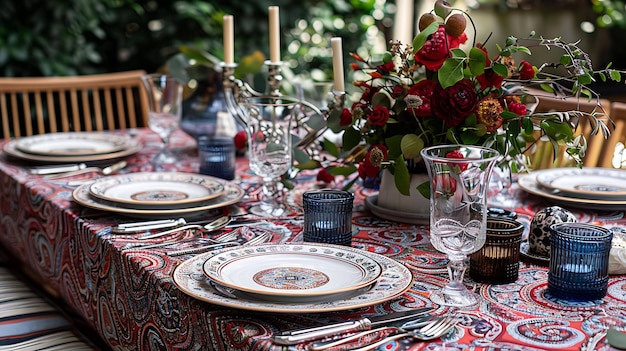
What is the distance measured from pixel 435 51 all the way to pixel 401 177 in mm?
211

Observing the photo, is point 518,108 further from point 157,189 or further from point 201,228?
point 157,189

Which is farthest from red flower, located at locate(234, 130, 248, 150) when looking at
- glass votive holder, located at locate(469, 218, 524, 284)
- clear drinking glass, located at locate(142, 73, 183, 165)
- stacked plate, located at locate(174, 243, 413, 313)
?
glass votive holder, located at locate(469, 218, 524, 284)

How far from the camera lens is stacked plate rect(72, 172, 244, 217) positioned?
4.55 ft

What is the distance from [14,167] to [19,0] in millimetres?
1618

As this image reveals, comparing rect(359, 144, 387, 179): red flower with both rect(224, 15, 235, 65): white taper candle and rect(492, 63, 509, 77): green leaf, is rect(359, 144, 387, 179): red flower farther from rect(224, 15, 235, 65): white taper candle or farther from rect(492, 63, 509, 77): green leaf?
rect(224, 15, 235, 65): white taper candle

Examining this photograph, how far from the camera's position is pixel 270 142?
1.42 m

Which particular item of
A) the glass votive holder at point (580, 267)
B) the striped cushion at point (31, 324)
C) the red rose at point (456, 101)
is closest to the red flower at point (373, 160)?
the red rose at point (456, 101)

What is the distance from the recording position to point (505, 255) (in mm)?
1066

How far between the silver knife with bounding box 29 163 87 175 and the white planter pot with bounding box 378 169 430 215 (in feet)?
2.34

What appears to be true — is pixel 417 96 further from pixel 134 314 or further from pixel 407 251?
pixel 134 314

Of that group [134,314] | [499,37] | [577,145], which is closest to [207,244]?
[134,314]

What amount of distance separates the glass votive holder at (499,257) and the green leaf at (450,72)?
234 millimetres

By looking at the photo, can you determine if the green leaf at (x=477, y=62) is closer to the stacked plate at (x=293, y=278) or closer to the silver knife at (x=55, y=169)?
the stacked plate at (x=293, y=278)

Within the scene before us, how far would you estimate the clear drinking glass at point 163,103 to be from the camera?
1.85m
